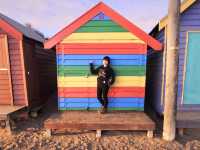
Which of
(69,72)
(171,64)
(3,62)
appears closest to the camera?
(171,64)

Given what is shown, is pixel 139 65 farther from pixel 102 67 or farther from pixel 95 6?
pixel 95 6

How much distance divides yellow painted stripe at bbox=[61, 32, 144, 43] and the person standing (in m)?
0.57

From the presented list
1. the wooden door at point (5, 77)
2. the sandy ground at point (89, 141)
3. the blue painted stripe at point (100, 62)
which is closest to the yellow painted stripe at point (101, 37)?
the blue painted stripe at point (100, 62)

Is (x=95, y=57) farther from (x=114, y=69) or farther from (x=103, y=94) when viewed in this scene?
(x=103, y=94)

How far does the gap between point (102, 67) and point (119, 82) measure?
27.1 inches

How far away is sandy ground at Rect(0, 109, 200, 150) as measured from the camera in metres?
3.25

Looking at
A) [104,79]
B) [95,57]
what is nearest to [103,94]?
[104,79]

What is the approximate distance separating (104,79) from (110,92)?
523mm

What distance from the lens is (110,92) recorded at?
4363 mm

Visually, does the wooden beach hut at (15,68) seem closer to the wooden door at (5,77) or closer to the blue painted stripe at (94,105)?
the wooden door at (5,77)

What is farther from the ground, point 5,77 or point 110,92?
point 5,77

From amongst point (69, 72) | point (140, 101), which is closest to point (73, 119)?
point (69, 72)

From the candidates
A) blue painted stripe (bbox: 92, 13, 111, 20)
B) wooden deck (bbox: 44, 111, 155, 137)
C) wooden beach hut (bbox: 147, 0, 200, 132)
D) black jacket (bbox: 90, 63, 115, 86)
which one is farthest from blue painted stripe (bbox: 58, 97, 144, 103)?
blue painted stripe (bbox: 92, 13, 111, 20)

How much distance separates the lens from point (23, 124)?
176 inches
